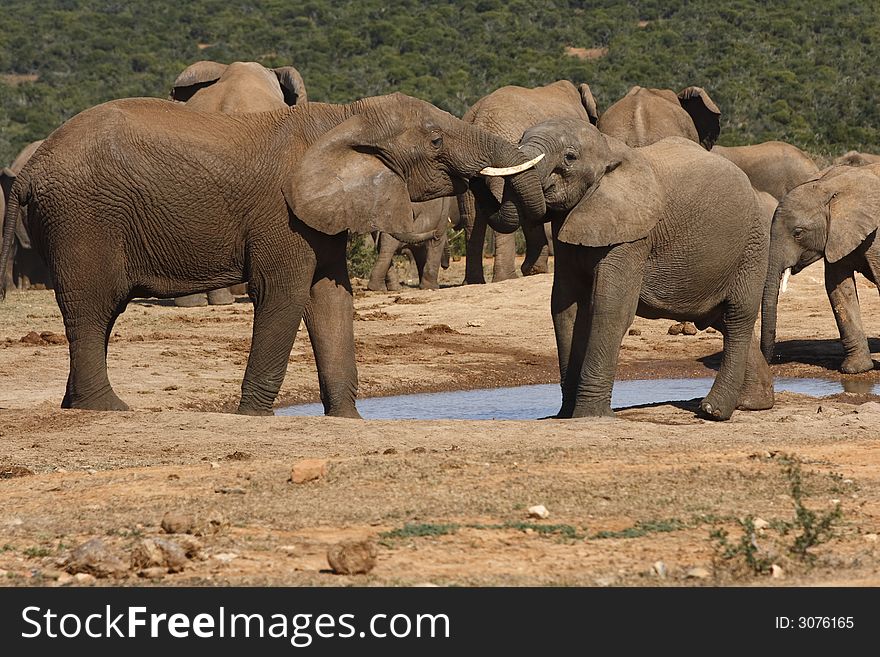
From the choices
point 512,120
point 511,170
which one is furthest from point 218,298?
point 511,170

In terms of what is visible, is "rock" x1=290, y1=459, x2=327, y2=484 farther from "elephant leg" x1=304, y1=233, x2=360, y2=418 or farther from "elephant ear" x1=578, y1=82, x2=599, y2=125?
"elephant ear" x1=578, y1=82, x2=599, y2=125

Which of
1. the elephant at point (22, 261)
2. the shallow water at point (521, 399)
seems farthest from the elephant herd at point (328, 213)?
the elephant at point (22, 261)

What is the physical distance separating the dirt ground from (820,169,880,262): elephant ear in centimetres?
187

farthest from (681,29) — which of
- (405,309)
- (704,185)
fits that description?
(704,185)

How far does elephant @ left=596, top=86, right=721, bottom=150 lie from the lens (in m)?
18.5

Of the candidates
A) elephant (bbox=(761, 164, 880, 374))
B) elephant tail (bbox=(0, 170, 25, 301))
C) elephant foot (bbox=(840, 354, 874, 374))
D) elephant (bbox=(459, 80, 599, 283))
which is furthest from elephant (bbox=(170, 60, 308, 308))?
elephant foot (bbox=(840, 354, 874, 374))

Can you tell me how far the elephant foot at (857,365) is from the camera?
46.3ft

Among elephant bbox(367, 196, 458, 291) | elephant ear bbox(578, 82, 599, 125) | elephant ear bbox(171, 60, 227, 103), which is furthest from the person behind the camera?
elephant ear bbox(578, 82, 599, 125)

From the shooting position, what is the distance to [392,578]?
5141 mm

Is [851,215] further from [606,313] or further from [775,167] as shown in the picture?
[775,167]

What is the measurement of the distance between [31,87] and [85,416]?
4624cm

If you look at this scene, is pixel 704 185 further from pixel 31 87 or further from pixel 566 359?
pixel 31 87

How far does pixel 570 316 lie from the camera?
33.7ft

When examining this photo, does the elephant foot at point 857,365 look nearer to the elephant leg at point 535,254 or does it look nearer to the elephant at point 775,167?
the elephant leg at point 535,254
